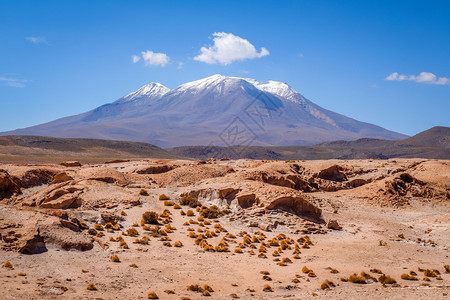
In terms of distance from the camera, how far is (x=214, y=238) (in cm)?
1652

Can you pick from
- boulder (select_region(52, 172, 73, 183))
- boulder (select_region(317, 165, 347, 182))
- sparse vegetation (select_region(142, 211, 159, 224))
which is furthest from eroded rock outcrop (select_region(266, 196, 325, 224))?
boulder (select_region(52, 172, 73, 183))

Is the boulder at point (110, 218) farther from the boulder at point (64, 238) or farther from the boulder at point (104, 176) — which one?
the boulder at point (104, 176)

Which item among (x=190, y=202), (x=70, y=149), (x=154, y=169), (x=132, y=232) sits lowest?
(x=132, y=232)

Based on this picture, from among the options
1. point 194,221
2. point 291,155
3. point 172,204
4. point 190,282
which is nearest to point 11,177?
point 172,204

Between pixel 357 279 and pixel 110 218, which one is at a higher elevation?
pixel 110 218

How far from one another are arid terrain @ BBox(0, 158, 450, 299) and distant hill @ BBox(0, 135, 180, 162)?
6273 cm

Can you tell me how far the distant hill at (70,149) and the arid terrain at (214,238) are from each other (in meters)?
62.7

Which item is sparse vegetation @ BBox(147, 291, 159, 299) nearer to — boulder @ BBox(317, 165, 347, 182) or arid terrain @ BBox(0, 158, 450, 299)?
arid terrain @ BBox(0, 158, 450, 299)

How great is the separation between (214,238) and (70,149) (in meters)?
88.4

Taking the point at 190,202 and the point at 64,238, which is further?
the point at 190,202

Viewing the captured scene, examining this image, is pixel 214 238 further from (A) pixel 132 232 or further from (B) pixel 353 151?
(B) pixel 353 151

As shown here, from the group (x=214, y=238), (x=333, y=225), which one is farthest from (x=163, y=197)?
(x=333, y=225)

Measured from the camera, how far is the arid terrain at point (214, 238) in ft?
36.3

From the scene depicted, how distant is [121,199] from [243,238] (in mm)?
6072
